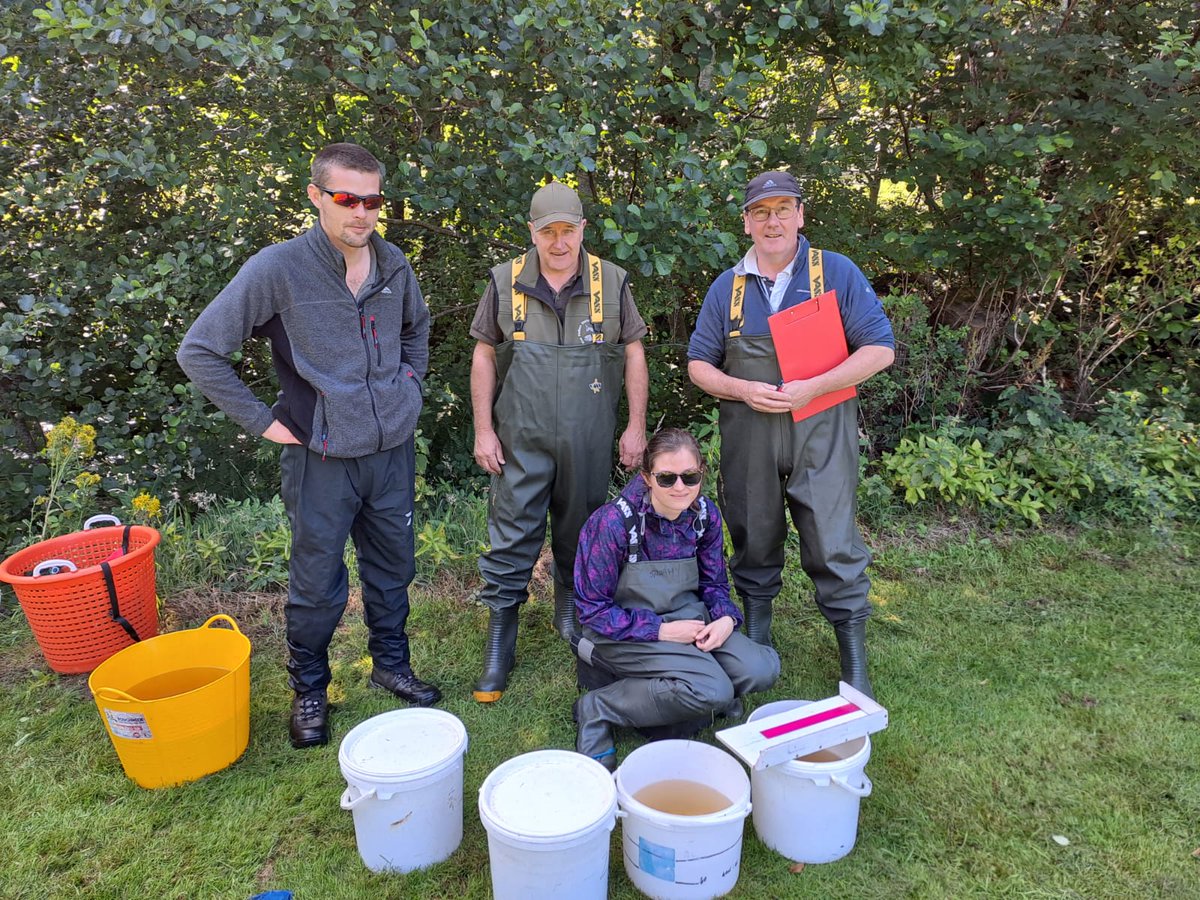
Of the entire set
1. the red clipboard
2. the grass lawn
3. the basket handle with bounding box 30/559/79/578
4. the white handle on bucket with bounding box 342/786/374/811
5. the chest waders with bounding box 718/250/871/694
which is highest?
the red clipboard

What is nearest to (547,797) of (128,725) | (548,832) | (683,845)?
(548,832)

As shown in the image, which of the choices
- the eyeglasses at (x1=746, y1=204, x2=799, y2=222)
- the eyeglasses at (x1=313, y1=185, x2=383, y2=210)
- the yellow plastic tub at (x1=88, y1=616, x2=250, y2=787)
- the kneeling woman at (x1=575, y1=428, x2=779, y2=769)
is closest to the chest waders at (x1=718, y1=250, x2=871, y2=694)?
the eyeglasses at (x1=746, y1=204, x2=799, y2=222)

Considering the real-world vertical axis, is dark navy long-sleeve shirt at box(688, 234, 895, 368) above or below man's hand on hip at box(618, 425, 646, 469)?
above

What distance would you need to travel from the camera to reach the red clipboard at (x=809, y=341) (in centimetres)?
280

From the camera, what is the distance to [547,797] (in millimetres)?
2031

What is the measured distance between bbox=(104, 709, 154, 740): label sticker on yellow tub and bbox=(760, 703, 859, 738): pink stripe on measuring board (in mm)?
1993

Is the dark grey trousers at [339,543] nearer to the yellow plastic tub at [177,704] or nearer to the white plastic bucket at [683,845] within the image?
the yellow plastic tub at [177,704]

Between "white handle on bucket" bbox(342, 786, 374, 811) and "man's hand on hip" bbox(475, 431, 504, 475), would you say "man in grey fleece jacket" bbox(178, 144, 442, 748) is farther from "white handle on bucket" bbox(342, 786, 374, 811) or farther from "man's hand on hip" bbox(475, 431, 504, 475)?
"white handle on bucket" bbox(342, 786, 374, 811)

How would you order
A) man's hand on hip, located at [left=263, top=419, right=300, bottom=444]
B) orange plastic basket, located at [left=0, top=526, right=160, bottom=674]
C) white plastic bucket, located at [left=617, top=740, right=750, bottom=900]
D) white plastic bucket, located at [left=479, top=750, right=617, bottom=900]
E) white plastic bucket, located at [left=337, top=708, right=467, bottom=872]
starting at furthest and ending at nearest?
orange plastic basket, located at [left=0, top=526, right=160, bottom=674]
man's hand on hip, located at [left=263, top=419, right=300, bottom=444]
white plastic bucket, located at [left=337, top=708, right=467, bottom=872]
white plastic bucket, located at [left=617, top=740, right=750, bottom=900]
white plastic bucket, located at [left=479, top=750, right=617, bottom=900]

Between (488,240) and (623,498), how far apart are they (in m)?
2.17

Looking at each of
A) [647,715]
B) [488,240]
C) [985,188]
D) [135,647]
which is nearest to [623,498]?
[647,715]

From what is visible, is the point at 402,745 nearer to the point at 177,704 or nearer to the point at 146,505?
the point at 177,704

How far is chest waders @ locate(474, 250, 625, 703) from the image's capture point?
296 cm

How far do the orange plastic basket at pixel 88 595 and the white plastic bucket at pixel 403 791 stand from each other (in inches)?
62.2
